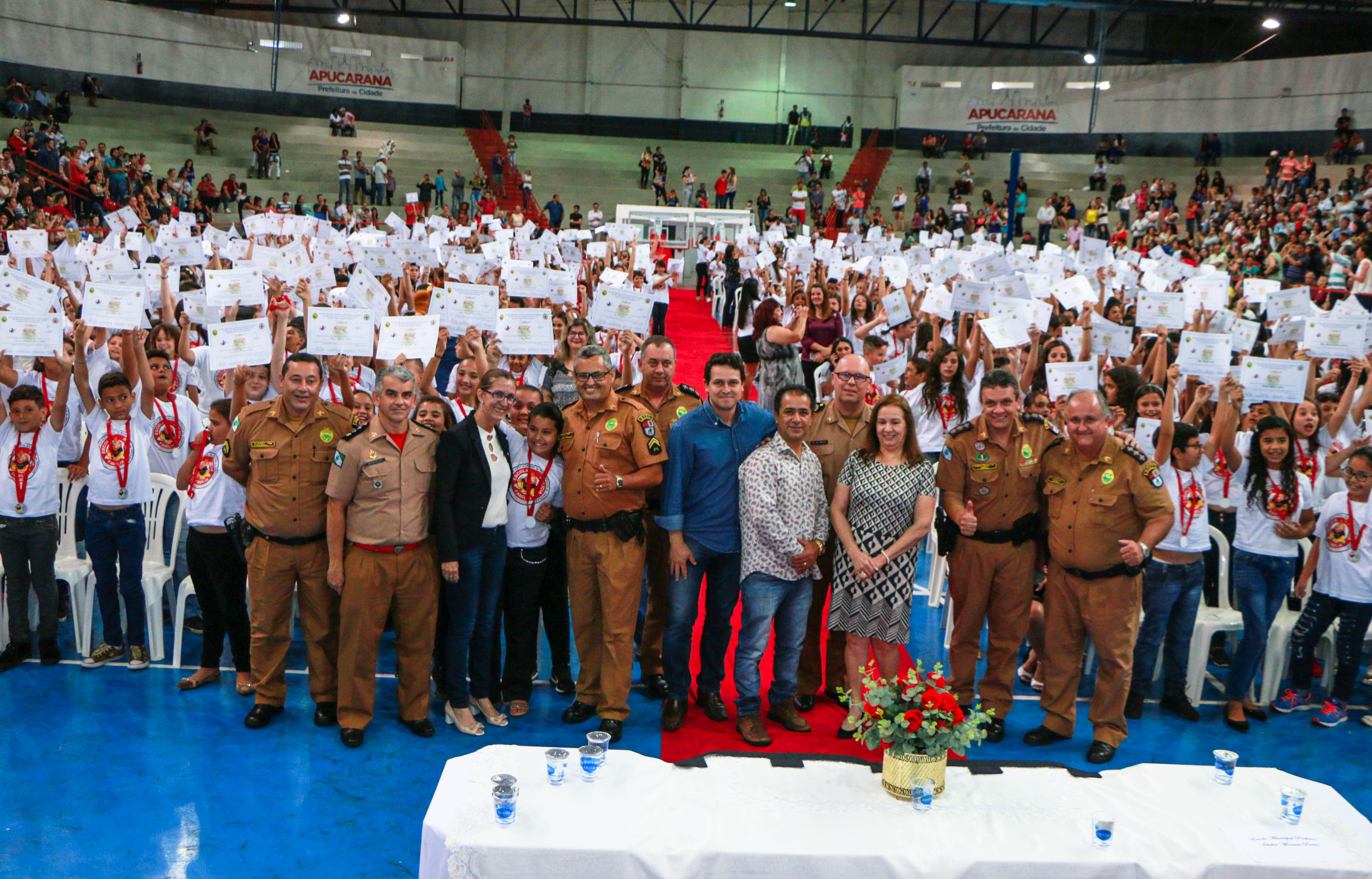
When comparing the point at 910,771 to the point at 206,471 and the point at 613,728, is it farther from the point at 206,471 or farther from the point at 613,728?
the point at 206,471

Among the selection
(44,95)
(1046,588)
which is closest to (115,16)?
(44,95)

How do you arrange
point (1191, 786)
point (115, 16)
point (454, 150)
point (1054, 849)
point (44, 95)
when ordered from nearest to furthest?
1. point (1054, 849)
2. point (1191, 786)
3. point (44, 95)
4. point (115, 16)
5. point (454, 150)

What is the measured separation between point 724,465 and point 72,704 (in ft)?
11.0

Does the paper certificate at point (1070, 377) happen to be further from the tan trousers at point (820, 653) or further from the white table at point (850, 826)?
the white table at point (850, 826)

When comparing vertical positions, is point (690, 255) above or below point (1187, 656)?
above

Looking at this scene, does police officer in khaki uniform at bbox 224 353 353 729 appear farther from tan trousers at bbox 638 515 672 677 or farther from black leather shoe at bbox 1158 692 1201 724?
black leather shoe at bbox 1158 692 1201 724

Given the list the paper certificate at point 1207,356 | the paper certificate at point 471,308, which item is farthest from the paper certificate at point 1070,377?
the paper certificate at point 471,308

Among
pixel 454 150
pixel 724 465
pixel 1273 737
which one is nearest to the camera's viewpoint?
pixel 724 465

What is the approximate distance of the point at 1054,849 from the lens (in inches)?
119

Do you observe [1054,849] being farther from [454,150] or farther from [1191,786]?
[454,150]

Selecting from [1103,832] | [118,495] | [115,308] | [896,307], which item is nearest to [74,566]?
[118,495]

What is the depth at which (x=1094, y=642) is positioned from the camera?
4.93 metres

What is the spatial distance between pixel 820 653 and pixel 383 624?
2.21 metres

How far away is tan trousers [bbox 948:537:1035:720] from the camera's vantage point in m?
5.06
